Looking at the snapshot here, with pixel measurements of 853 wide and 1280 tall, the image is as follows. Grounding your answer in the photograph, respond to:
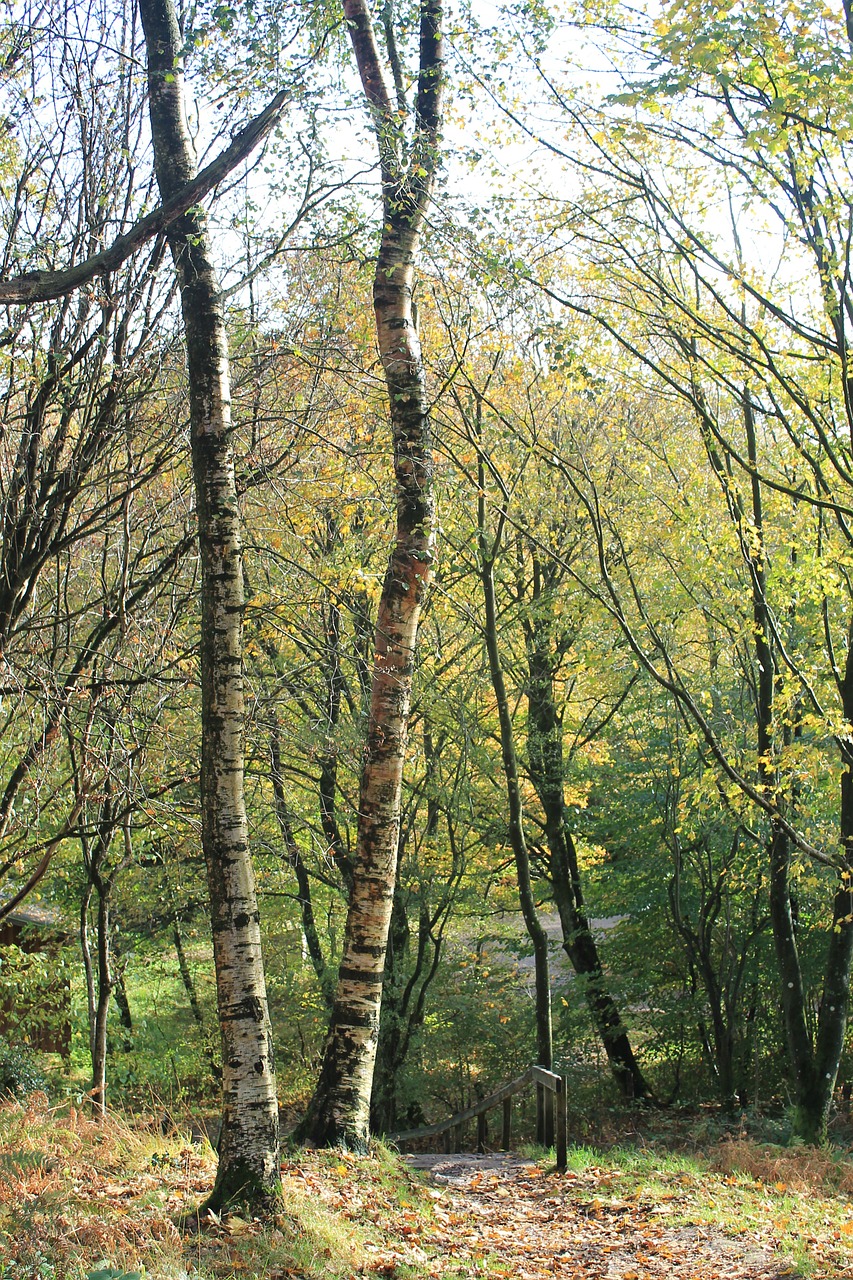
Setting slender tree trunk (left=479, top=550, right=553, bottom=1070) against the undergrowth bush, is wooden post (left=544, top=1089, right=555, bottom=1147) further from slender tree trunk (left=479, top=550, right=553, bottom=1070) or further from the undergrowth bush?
the undergrowth bush

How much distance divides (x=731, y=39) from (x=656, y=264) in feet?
11.6

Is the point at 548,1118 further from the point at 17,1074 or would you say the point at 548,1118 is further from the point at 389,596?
the point at 17,1074

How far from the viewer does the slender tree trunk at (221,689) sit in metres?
5.01

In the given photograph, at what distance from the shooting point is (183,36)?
21.0 ft

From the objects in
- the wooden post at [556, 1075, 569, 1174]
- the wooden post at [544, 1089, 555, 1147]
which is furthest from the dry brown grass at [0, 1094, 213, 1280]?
the wooden post at [544, 1089, 555, 1147]

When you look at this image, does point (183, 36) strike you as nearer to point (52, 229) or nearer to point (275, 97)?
point (275, 97)

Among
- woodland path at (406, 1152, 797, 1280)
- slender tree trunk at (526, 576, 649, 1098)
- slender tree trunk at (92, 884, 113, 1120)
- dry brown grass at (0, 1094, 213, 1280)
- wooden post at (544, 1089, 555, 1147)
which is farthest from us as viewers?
slender tree trunk at (526, 576, 649, 1098)

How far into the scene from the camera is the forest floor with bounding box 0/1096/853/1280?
4.54 meters

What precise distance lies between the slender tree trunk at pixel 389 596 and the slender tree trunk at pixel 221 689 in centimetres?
143

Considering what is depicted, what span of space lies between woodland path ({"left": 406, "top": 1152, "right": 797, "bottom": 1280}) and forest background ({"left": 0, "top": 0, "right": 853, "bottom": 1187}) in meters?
2.42

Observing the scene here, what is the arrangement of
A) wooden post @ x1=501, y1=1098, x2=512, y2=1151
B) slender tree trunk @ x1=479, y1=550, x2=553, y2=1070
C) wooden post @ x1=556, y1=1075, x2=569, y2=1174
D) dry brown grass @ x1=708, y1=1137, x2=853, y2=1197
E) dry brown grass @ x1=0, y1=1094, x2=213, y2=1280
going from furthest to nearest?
wooden post @ x1=501, y1=1098, x2=512, y2=1151 < slender tree trunk @ x1=479, y1=550, x2=553, y2=1070 < wooden post @ x1=556, y1=1075, x2=569, y2=1174 < dry brown grass @ x1=708, y1=1137, x2=853, y2=1197 < dry brown grass @ x1=0, y1=1094, x2=213, y2=1280

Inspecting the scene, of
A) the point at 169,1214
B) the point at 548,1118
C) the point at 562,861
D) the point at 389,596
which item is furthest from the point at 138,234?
the point at 562,861

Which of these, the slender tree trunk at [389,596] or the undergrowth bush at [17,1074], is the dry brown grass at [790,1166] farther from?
the undergrowth bush at [17,1074]

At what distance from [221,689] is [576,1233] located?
4.22 meters
